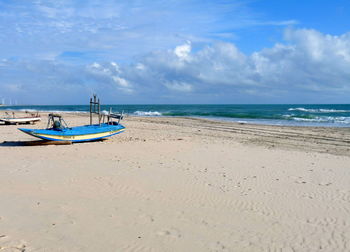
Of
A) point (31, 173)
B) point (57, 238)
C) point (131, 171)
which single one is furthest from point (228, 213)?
point (31, 173)

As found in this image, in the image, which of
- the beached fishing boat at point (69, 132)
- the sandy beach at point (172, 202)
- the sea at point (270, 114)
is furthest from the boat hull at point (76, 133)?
the sea at point (270, 114)

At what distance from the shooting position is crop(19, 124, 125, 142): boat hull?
14570 mm

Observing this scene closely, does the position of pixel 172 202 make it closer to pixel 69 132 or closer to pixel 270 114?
pixel 69 132

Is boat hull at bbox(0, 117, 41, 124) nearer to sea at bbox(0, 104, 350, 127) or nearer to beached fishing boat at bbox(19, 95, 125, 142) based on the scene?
sea at bbox(0, 104, 350, 127)

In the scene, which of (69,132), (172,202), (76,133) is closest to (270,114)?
(76,133)

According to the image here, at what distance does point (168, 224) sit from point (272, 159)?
7.62 meters

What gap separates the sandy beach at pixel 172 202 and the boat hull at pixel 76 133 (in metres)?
2.09

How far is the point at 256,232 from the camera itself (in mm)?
5539

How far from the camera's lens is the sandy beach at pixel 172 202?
518cm

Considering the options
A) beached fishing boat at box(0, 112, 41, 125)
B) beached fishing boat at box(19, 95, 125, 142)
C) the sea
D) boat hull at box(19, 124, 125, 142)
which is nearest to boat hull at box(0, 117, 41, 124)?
beached fishing boat at box(0, 112, 41, 125)

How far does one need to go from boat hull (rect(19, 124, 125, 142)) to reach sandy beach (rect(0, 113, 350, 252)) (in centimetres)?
209

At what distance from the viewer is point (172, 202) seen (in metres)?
7.03

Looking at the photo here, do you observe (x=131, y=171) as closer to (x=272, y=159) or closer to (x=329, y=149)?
(x=272, y=159)

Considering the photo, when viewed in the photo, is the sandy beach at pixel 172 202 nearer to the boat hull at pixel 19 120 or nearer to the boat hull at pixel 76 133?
the boat hull at pixel 76 133
